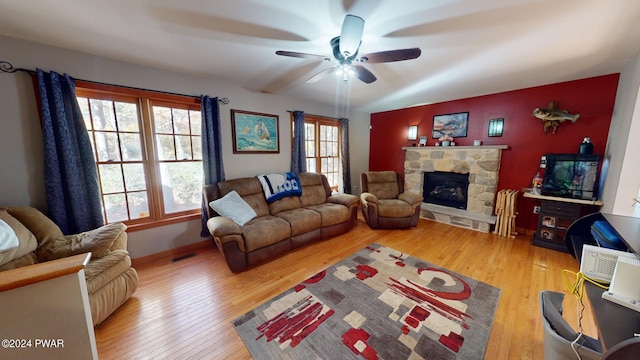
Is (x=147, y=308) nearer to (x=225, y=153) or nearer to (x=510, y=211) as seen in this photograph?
(x=225, y=153)

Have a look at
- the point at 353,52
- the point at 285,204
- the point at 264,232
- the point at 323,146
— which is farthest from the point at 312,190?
the point at 353,52

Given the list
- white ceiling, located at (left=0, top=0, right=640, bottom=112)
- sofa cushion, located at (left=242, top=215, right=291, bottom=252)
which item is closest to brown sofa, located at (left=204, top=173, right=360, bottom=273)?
sofa cushion, located at (left=242, top=215, right=291, bottom=252)

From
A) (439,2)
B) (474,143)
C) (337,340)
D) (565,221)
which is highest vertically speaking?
(439,2)

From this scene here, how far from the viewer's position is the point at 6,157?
1.84 m

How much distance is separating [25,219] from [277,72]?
2748 millimetres

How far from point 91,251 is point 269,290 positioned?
154 centimetres

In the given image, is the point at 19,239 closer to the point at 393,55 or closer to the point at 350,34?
the point at 350,34

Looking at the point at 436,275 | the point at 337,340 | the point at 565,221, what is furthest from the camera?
the point at 565,221

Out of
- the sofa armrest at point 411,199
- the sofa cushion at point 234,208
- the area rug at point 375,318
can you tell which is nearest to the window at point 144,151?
the sofa cushion at point 234,208

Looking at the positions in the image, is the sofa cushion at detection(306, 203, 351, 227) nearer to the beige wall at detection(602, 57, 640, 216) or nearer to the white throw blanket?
the white throw blanket

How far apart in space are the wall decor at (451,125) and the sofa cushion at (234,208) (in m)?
3.85

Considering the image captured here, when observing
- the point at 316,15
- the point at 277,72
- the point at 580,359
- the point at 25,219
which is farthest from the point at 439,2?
the point at 25,219

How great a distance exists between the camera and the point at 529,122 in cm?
320

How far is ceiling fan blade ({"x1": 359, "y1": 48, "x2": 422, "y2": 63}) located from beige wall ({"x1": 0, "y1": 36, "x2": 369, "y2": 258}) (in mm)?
2150
